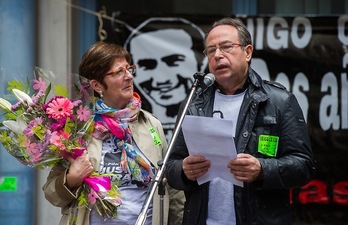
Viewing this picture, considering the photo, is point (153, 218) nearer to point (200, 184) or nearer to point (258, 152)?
point (200, 184)

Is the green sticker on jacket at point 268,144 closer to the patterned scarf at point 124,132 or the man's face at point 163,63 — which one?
the patterned scarf at point 124,132

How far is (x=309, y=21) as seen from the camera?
6562 millimetres

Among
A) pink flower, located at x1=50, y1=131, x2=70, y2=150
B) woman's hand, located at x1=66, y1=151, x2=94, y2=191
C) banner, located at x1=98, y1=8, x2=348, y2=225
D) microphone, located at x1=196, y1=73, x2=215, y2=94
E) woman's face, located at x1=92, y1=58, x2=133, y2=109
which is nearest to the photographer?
microphone, located at x1=196, y1=73, x2=215, y2=94

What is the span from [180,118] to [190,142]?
156mm

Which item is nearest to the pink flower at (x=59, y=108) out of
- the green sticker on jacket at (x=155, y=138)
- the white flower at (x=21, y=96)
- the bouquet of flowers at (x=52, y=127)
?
the bouquet of flowers at (x=52, y=127)

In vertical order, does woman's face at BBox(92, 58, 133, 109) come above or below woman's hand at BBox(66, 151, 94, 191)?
above

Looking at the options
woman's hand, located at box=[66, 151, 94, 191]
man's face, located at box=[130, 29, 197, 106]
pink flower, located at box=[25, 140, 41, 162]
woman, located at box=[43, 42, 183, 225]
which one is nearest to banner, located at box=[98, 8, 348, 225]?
man's face, located at box=[130, 29, 197, 106]

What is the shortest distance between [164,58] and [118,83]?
250 centimetres

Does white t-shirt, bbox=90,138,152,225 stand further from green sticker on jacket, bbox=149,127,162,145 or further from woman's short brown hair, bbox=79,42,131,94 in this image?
woman's short brown hair, bbox=79,42,131,94

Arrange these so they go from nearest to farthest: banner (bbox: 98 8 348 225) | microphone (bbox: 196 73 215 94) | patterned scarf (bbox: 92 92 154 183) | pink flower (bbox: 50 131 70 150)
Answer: microphone (bbox: 196 73 215 94) → pink flower (bbox: 50 131 70 150) → patterned scarf (bbox: 92 92 154 183) → banner (bbox: 98 8 348 225)

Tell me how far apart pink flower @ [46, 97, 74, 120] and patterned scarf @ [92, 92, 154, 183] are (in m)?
0.28

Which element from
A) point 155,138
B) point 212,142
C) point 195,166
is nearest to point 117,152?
point 155,138

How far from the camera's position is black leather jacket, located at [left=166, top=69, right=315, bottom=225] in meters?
3.57

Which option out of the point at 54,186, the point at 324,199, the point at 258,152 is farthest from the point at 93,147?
the point at 324,199
